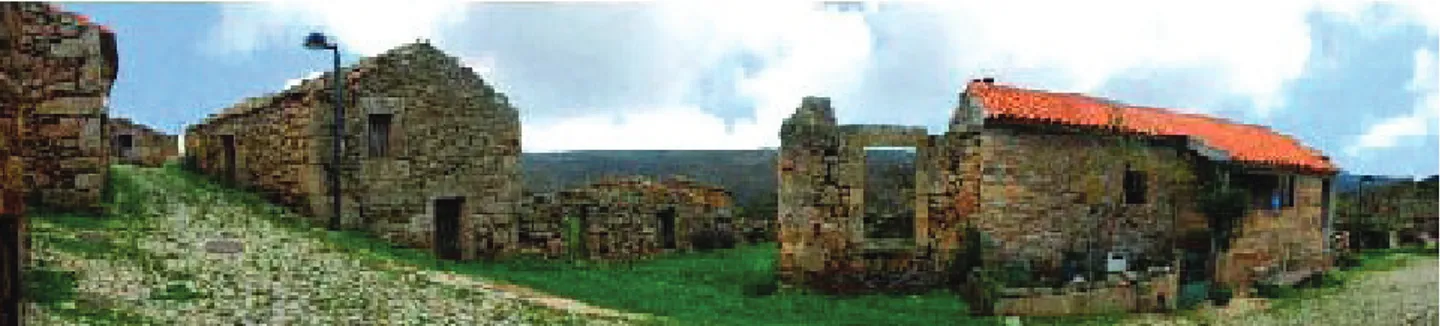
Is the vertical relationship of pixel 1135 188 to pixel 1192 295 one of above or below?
above

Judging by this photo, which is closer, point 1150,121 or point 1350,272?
point 1150,121

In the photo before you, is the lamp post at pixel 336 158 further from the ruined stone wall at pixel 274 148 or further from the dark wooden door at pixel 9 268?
the dark wooden door at pixel 9 268

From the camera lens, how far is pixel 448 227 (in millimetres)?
25531

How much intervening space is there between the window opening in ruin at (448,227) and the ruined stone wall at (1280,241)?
14422mm

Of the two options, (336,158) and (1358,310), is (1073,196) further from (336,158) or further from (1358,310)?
(336,158)

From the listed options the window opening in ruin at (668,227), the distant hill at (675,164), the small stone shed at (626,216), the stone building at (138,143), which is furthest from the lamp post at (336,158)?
the distant hill at (675,164)

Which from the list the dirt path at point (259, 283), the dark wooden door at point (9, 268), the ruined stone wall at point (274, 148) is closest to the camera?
the dark wooden door at point (9, 268)

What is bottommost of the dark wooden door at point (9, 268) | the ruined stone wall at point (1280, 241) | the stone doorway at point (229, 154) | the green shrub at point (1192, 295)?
the green shrub at point (1192, 295)

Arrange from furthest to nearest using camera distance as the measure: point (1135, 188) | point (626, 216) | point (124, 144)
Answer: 1. point (124, 144)
2. point (626, 216)
3. point (1135, 188)

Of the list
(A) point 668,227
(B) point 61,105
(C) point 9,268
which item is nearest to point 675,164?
(A) point 668,227

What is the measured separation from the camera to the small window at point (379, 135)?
23.8 m

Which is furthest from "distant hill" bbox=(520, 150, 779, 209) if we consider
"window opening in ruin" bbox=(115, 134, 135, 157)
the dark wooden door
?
the dark wooden door

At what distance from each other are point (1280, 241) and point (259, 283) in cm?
2193

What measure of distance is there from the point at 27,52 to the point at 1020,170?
15.4m
